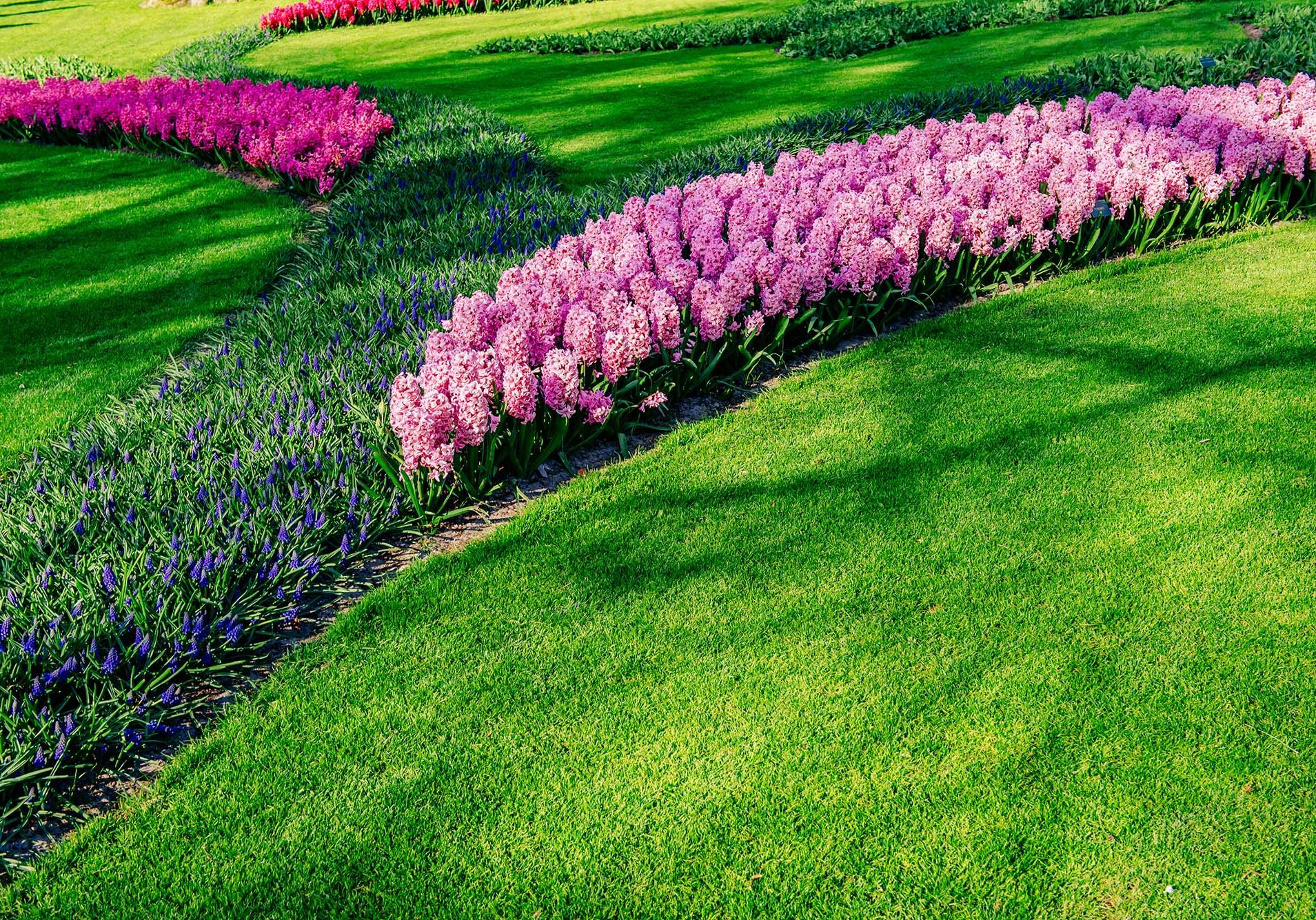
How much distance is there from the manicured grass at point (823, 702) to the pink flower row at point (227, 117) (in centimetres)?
659

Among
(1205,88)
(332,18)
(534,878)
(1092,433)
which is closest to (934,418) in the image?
(1092,433)

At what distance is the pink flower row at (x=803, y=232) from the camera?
15.6 ft

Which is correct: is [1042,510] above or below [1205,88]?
below

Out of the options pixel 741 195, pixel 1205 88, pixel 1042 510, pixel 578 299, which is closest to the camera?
pixel 1042 510

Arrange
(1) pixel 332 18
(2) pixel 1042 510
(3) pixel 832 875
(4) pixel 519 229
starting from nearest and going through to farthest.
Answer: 1. (3) pixel 832 875
2. (2) pixel 1042 510
3. (4) pixel 519 229
4. (1) pixel 332 18

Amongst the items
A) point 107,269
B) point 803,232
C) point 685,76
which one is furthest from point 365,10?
point 803,232

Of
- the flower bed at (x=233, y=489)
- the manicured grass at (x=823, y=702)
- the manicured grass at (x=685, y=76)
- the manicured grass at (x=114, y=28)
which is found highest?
the manicured grass at (x=114, y=28)

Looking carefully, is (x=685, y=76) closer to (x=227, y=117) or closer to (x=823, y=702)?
(x=227, y=117)

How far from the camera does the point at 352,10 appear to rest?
20.0 metres

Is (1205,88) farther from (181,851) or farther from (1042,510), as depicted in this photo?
(181,851)

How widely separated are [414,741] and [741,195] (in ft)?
14.5

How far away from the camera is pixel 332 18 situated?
20.0 meters

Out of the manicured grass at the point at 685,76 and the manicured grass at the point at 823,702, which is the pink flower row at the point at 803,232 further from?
the manicured grass at the point at 685,76

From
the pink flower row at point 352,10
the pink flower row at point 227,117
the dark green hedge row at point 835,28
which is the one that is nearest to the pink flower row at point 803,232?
the pink flower row at point 227,117
